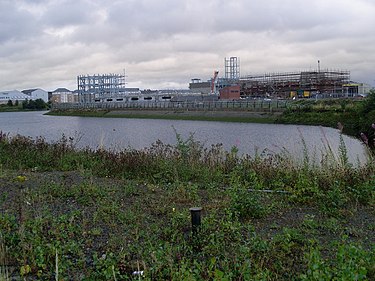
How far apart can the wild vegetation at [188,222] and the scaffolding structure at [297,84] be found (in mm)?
92527

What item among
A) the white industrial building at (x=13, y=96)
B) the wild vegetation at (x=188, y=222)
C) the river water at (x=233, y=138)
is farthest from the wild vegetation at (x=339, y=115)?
the white industrial building at (x=13, y=96)

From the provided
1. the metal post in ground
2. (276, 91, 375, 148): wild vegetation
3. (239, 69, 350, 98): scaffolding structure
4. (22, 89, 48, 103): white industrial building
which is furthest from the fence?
(22, 89, 48, 103): white industrial building

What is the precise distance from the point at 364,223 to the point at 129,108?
262 ft

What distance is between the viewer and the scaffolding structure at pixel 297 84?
105 m

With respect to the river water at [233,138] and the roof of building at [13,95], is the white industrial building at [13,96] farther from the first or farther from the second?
the river water at [233,138]

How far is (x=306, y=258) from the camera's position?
439cm

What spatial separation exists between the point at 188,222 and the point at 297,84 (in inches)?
4321

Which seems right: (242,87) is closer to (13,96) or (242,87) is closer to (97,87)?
(97,87)

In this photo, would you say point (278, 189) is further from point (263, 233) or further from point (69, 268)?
point (69, 268)

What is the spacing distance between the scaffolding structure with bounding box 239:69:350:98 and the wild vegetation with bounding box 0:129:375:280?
304 ft

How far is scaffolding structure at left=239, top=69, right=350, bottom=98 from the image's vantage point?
105000 mm

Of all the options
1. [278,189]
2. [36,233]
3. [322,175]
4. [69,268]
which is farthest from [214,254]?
[322,175]

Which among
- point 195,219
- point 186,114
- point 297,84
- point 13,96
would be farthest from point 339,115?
point 13,96

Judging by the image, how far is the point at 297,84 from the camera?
362 ft
